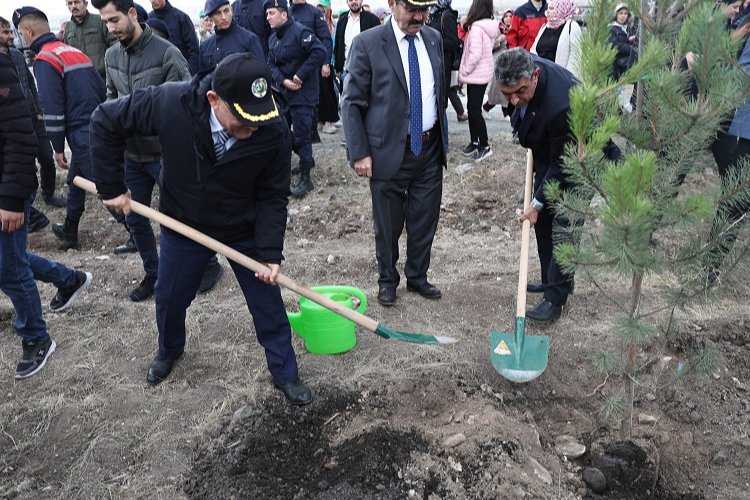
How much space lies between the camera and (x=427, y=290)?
4.31m

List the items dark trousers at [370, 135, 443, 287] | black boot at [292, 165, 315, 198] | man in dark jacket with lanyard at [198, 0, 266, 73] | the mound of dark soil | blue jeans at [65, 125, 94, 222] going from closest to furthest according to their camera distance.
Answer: the mound of dark soil → dark trousers at [370, 135, 443, 287] → blue jeans at [65, 125, 94, 222] → man in dark jacket with lanyard at [198, 0, 266, 73] → black boot at [292, 165, 315, 198]

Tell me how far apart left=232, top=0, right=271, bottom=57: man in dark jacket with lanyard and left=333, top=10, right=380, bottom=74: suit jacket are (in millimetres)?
942

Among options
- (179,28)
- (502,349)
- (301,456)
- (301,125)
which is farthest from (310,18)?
(301,456)

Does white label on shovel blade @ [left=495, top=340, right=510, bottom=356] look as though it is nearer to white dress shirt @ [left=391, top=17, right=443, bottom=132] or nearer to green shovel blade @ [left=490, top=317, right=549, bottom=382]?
green shovel blade @ [left=490, top=317, right=549, bottom=382]

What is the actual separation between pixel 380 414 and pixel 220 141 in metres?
1.55

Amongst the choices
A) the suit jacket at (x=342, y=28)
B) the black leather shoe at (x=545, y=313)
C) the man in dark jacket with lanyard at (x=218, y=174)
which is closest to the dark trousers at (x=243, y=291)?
the man in dark jacket with lanyard at (x=218, y=174)

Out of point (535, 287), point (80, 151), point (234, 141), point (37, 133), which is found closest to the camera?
point (234, 141)

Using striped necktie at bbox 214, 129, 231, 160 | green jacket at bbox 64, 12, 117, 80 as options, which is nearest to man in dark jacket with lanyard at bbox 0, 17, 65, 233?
green jacket at bbox 64, 12, 117, 80

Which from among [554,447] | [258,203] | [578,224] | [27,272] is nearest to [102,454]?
[27,272]

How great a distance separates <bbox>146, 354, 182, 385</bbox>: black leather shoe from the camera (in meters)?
3.38

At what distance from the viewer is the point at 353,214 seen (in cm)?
617

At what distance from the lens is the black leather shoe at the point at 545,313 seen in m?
A: 3.95

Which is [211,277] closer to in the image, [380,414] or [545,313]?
[380,414]

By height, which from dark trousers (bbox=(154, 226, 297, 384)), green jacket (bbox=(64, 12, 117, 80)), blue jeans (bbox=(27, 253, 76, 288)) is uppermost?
green jacket (bbox=(64, 12, 117, 80))
